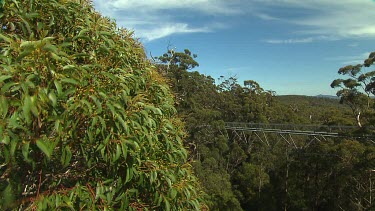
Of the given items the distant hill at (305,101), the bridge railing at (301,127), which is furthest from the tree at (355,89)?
the distant hill at (305,101)

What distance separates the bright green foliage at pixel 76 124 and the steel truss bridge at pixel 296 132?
15414mm

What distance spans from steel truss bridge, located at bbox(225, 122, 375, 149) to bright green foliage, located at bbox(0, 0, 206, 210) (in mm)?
15414

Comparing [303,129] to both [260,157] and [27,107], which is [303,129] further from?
[27,107]

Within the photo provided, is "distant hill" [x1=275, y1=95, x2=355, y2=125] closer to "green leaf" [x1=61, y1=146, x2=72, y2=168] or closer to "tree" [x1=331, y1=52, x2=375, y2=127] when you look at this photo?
"tree" [x1=331, y1=52, x2=375, y2=127]

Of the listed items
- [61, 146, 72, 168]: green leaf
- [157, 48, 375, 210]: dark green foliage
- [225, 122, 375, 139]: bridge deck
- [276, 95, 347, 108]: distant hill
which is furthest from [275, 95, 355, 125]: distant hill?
[61, 146, 72, 168]: green leaf

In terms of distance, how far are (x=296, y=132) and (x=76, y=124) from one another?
19.7 metres

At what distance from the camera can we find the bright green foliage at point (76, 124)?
125cm

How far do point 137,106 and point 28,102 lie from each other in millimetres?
671

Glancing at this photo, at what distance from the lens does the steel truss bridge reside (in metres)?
16.6

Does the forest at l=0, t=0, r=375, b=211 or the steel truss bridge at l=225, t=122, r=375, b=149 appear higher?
the forest at l=0, t=0, r=375, b=211

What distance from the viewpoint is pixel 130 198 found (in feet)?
5.94

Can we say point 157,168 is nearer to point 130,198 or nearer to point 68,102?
point 130,198

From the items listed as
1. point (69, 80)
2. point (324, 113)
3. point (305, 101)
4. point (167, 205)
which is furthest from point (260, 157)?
point (305, 101)

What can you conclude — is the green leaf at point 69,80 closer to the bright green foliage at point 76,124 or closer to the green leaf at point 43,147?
the bright green foliage at point 76,124
